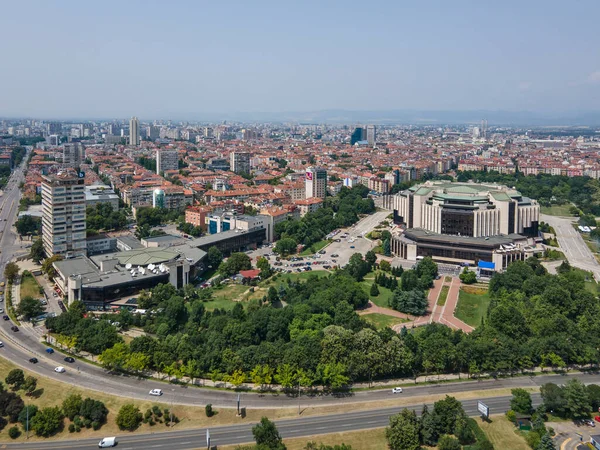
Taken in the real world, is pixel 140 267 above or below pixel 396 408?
above

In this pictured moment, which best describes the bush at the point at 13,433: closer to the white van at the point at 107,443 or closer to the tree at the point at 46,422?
the tree at the point at 46,422

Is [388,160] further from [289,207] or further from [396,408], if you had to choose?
[396,408]

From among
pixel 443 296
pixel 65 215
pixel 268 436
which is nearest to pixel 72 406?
pixel 268 436

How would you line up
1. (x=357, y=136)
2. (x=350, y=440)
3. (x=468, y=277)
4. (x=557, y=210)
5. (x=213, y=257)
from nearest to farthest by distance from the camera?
(x=350, y=440) → (x=468, y=277) → (x=213, y=257) → (x=557, y=210) → (x=357, y=136)

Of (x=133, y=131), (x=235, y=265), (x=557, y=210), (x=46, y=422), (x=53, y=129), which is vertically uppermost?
(x=53, y=129)

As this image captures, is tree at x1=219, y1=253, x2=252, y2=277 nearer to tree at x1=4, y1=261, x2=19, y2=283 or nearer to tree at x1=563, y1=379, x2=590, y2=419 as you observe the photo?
tree at x1=4, y1=261, x2=19, y2=283

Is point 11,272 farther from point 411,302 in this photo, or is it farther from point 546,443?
point 546,443

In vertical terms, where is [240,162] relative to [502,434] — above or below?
above

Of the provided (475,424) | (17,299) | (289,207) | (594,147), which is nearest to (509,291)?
(475,424)
